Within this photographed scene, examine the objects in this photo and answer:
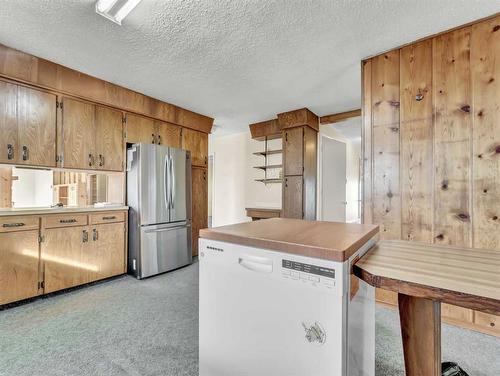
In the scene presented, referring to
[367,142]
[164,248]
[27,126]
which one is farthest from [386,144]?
[27,126]

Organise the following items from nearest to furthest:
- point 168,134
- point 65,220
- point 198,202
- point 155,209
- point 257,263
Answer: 1. point 257,263
2. point 65,220
3. point 155,209
4. point 168,134
5. point 198,202

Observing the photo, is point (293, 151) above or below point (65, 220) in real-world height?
above

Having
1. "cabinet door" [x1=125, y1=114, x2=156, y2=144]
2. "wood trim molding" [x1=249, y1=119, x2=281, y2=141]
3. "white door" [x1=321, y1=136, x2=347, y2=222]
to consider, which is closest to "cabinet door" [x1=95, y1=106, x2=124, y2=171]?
"cabinet door" [x1=125, y1=114, x2=156, y2=144]

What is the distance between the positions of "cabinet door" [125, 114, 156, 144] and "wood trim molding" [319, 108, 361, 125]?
2842 mm

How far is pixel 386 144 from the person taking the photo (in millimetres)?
2301

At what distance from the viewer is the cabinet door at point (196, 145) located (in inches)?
156

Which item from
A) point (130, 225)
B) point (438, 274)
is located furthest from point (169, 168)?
point (438, 274)

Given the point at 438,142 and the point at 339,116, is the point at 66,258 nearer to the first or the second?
the point at 438,142

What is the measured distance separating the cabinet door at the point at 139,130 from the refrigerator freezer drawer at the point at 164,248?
122cm

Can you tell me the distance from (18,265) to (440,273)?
3.16 metres

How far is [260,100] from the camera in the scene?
11.6 ft

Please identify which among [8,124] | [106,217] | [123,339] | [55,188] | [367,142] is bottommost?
[123,339]

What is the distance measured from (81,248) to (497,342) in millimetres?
3816

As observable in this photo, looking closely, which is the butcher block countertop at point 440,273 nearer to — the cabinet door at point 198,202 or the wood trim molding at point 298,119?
the wood trim molding at point 298,119
